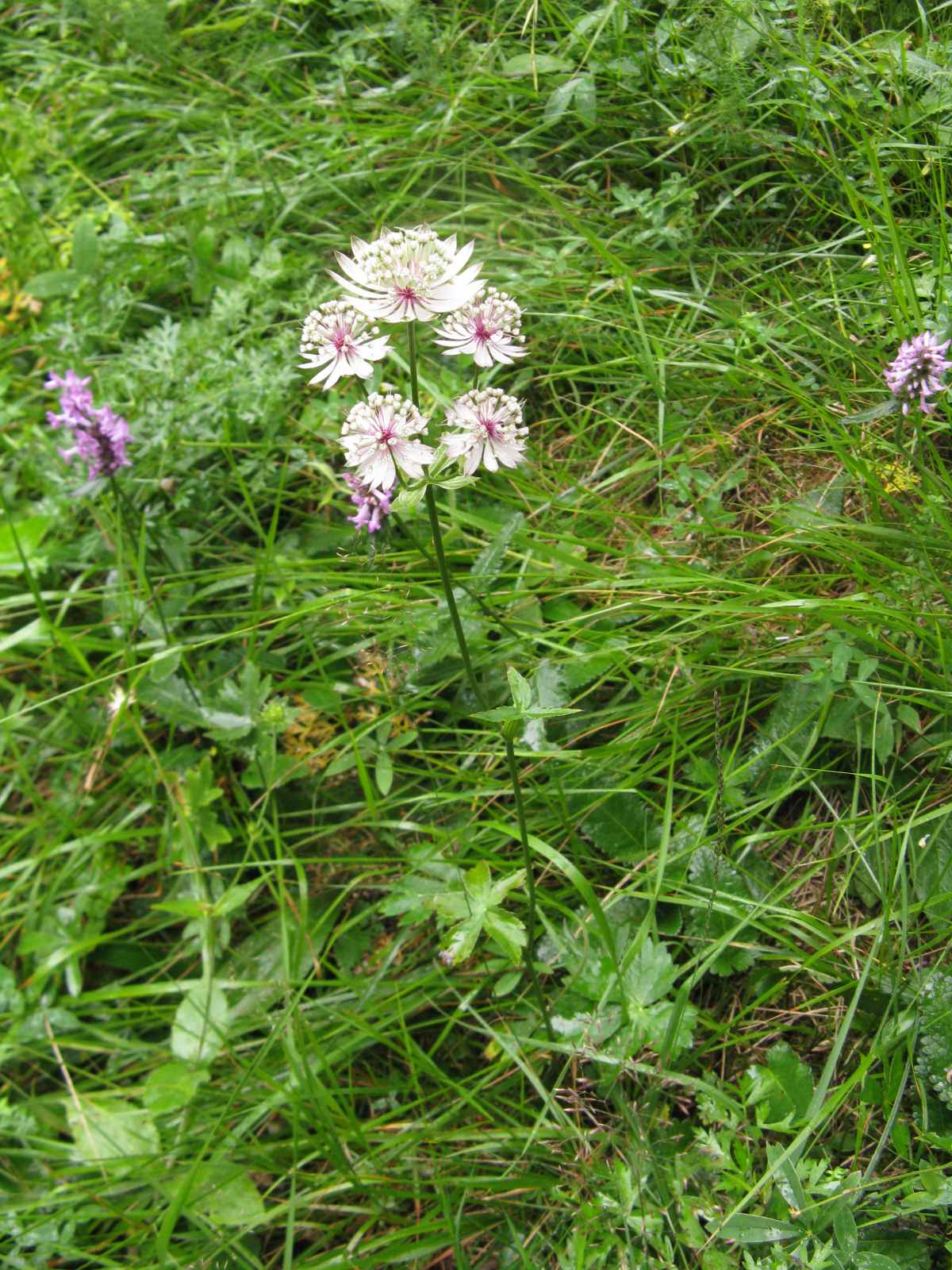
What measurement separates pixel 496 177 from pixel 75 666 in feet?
5.59

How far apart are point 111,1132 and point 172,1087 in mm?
186

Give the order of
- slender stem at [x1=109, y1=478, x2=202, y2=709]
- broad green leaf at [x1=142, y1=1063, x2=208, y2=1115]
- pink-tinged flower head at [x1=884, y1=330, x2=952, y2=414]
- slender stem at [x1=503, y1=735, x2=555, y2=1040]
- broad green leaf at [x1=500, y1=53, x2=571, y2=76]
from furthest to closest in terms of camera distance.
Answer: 1. broad green leaf at [x1=500, y1=53, x2=571, y2=76]
2. slender stem at [x1=109, y1=478, x2=202, y2=709]
3. broad green leaf at [x1=142, y1=1063, x2=208, y2=1115]
4. pink-tinged flower head at [x1=884, y1=330, x2=952, y2=414]
5. slender stem at [x1=503, y1=735, x2=555, y2=1040]

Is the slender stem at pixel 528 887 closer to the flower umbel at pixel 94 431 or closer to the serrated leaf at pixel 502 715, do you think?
the serrated leaf at pixel 502 715

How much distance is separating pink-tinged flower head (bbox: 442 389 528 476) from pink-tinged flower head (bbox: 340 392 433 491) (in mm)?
47

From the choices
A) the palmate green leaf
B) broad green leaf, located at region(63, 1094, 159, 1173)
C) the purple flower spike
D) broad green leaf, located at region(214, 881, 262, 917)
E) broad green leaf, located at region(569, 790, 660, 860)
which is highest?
the purple flower spike

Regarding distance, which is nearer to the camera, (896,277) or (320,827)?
(896,277)

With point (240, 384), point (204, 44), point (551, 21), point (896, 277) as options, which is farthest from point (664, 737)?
point (204, 44)

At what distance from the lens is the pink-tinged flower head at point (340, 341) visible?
4.86ft

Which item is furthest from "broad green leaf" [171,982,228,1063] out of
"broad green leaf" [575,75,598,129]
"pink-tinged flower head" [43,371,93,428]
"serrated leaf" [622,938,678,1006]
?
"broad green leaf" [575,75,598,129]

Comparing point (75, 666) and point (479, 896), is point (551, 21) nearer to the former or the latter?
point (75, 666)

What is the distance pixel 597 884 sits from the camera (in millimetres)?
1966

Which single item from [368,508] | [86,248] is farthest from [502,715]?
[86,248]

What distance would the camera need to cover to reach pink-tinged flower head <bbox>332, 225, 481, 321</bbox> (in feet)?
4.70

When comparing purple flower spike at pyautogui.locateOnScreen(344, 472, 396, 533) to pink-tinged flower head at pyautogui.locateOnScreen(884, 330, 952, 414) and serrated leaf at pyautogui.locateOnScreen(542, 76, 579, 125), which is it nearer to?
pink-tinged flower head at pyautogui.locateOnScreen(884, 330, 952, 414)
